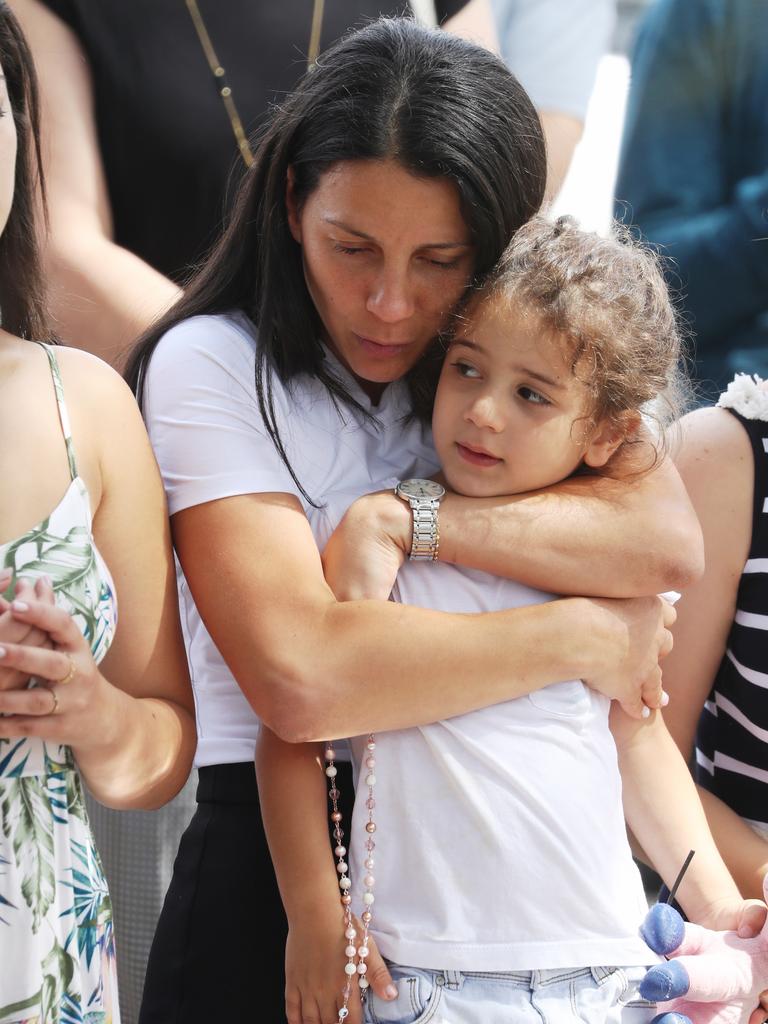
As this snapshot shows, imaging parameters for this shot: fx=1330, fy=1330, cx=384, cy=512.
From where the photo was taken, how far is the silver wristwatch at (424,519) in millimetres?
1616

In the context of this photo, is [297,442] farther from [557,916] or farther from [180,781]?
[557,916]

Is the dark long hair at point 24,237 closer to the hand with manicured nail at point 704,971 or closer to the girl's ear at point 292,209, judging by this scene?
the girl's ear at point 292,209

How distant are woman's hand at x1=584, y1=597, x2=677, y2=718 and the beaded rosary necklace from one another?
0.30 m

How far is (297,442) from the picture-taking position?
1.69 meters

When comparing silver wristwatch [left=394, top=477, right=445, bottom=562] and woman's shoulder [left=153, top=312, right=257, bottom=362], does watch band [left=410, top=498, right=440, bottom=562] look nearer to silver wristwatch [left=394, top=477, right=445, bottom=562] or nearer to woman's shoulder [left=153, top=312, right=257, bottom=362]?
silver wristwatch [left=394, top=477, right=445, bottom=562]

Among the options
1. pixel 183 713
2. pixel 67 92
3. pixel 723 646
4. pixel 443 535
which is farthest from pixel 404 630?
pixel 67 92

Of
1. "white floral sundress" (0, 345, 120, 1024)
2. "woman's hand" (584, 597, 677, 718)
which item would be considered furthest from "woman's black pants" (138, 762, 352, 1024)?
"woman's hand" (584, 597, 677, 718)

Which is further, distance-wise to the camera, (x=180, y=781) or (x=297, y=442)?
(x=297, y=442)

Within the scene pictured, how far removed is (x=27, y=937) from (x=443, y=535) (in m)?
0.66

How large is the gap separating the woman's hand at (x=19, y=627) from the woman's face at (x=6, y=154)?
37cm

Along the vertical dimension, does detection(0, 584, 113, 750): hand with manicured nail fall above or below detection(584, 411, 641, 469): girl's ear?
below

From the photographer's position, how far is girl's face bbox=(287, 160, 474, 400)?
5.40 feet

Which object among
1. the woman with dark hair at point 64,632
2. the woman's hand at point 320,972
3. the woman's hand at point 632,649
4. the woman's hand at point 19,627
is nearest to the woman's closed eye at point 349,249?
the woman with dark hair at point 64,632

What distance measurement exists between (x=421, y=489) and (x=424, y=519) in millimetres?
66
